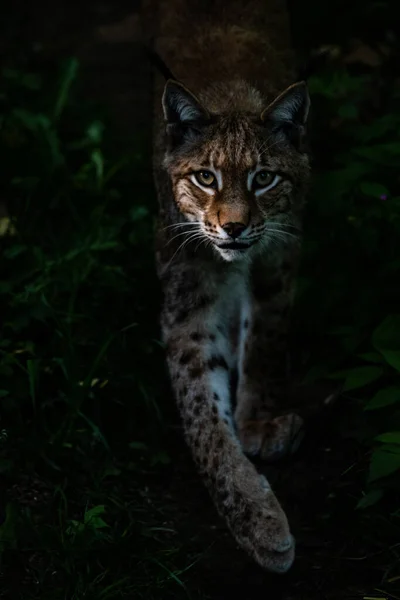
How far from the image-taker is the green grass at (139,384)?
11.8 ft

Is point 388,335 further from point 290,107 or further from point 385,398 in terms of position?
point 290,107

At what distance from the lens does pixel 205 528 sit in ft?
13.0

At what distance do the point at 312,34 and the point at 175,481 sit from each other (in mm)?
3021

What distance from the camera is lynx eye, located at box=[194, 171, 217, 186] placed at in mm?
4066

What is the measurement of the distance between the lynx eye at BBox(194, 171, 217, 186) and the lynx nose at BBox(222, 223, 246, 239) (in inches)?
8.9

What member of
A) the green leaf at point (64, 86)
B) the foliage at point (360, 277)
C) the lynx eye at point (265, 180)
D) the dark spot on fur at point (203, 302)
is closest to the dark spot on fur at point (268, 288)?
the foliage at point (360, 277)

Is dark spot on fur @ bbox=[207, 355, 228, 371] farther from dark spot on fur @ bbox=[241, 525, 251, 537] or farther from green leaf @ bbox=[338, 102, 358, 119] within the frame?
green leaf @ bbox=[338, 102, 358, 119]

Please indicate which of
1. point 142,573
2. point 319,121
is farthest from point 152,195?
point 142,573

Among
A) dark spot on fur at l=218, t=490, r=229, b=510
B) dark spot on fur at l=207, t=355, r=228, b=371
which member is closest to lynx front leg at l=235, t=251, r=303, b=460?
dark spot on fur at l=207, t=355, r=228, b=371

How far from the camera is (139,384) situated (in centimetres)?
440

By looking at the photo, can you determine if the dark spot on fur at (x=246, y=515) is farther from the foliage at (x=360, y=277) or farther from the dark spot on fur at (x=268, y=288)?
the dark spot on fur at (x=268, y=288)

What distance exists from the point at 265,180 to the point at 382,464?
1129 millimetres

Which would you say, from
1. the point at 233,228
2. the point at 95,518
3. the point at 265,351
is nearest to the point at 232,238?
the point at 233,228

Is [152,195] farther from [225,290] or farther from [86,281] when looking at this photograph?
[225,290]
